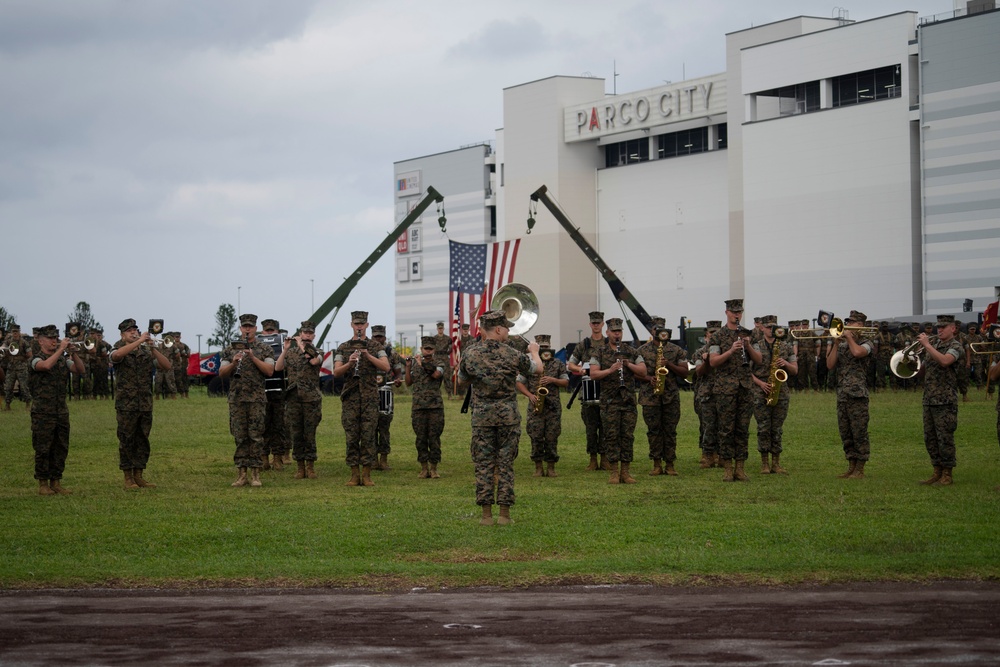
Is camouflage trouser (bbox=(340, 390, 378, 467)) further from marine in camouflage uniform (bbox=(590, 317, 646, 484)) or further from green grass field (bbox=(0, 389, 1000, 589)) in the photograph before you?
marine in camouflage uniform (bbox=(590, 317, 646, 484))

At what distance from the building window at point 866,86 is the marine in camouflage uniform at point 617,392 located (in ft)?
146

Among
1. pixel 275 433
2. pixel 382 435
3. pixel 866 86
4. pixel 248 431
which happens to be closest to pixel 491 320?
pixel 248 431

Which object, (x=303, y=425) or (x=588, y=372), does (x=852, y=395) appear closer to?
(x=588, y=372)

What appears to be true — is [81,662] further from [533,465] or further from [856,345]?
[533,465]

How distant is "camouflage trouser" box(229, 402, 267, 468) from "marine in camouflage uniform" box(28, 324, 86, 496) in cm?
226

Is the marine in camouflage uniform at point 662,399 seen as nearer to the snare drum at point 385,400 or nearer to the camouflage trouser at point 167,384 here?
the snare drum at point 385,400

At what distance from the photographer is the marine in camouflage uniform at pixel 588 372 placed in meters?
18.5

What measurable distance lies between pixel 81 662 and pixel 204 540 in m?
5.39

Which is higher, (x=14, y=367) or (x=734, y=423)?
(x=14, y=367)

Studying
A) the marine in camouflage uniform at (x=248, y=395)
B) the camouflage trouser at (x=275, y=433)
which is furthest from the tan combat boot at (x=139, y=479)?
the camouflage trouser at (x=275, y=433)

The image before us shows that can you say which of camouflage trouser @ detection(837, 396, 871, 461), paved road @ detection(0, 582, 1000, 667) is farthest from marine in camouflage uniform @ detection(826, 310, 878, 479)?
paved road @ detection(0, 582, 1000, 667)

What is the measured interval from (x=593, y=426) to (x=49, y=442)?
8529 millimetres

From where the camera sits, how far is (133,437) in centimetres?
1789

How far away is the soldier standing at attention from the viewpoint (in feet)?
44.4
